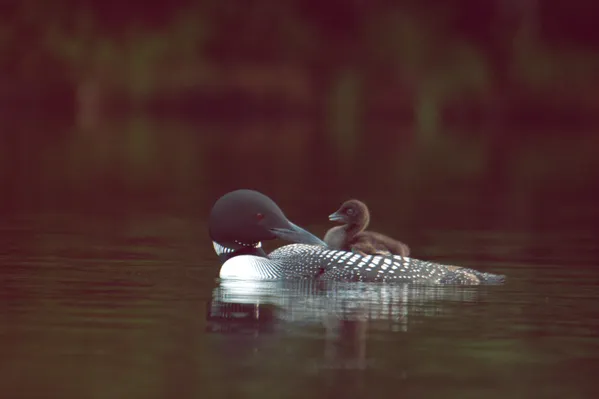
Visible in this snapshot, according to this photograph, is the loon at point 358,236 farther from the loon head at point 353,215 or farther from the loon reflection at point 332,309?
the loon reflection at point 332,309

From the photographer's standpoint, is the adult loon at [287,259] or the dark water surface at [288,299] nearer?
the dark water surface at [288,299]

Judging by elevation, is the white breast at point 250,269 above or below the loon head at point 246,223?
below

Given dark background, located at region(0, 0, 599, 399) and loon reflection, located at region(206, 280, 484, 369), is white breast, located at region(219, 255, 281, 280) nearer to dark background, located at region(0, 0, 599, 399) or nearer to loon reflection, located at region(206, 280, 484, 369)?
loon reflection, located at region(206, 280, 484, 369)

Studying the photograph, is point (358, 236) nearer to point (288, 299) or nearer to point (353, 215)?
point (353, 215)

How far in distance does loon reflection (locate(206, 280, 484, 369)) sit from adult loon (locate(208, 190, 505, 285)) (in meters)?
0.08

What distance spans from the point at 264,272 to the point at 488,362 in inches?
96.6

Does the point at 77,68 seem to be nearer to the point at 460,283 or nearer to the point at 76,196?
the point at 76,196

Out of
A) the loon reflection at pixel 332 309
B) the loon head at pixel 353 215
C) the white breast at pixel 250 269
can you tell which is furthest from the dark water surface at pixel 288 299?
the loon head at pixel 353 215

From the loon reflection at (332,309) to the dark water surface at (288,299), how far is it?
14mm

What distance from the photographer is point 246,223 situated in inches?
330

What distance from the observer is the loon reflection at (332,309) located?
6.49 m

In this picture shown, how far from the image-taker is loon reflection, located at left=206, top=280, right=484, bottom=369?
649 centimetres

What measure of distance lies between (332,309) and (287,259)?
1.07m

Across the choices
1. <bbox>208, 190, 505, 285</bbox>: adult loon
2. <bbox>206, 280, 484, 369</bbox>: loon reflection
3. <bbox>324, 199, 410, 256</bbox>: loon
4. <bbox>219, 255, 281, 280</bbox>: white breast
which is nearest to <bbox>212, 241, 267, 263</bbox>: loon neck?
<bbox>208, 190, 505, 285</bbox>: adult loon
